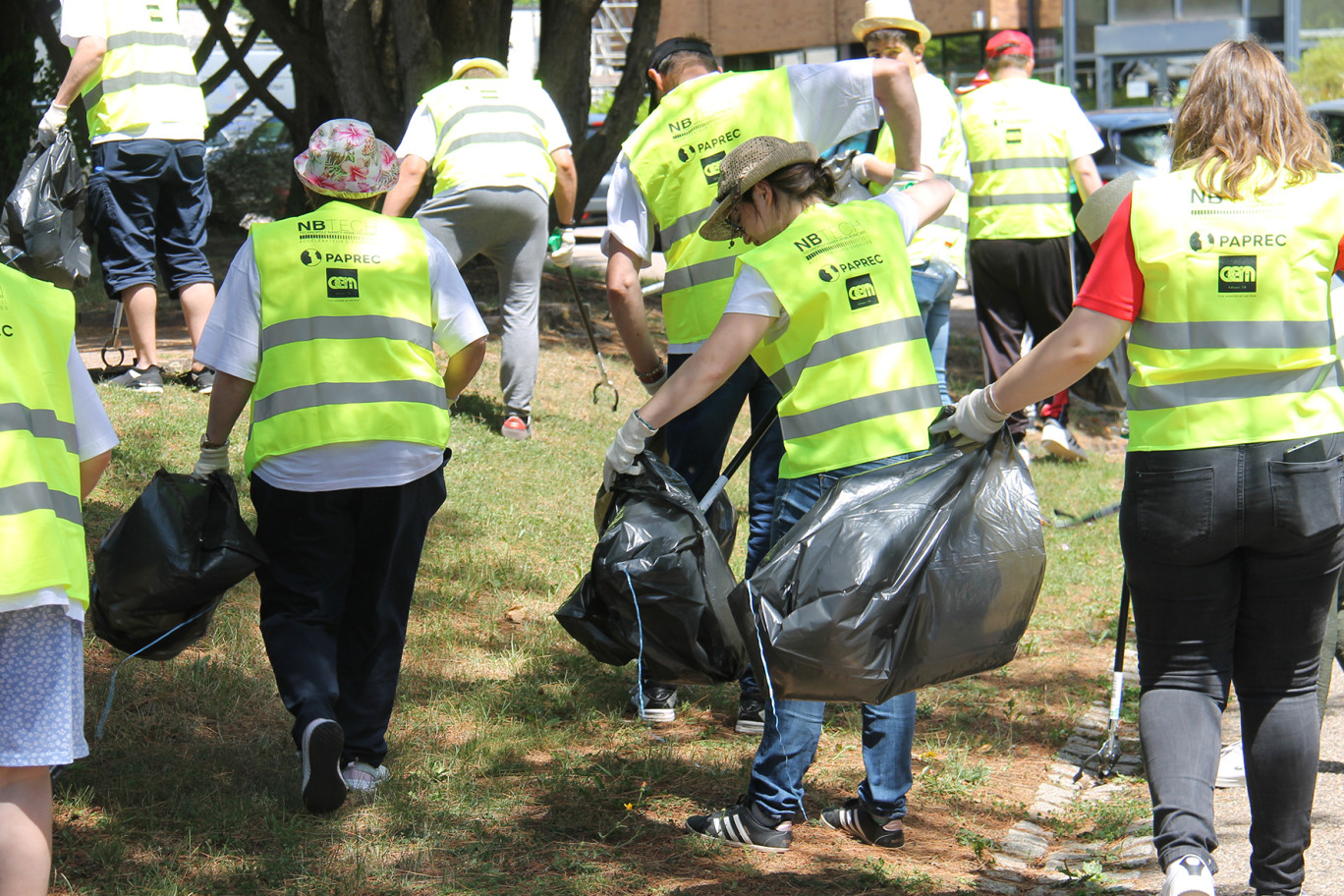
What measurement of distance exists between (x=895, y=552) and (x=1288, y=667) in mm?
842

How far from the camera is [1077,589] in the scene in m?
6.16

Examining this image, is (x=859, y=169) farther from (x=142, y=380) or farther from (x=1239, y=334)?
(x=142, y=380)

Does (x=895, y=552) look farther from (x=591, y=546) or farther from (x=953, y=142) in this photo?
(x=953, y=142)

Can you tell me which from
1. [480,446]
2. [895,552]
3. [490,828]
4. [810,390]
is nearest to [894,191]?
[810,390]

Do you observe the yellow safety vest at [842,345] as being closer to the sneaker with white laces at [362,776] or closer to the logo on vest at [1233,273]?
the logo on vest at [1233,273]

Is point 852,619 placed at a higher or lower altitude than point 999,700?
higher

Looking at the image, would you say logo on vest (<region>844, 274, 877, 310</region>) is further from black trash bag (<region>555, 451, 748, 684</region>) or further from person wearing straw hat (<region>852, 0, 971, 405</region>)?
person wearing straw hat (<region>852, 0, 971, 405</region>)

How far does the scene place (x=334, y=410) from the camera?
3.52 metres

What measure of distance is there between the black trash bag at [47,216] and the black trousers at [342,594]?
302 centimetres

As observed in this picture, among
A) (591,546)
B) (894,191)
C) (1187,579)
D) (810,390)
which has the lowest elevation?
(591,546)

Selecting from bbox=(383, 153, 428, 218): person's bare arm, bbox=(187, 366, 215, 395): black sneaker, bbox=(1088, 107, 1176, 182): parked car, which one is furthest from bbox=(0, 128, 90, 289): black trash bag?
bbox=(1088, 107, 1176, 182): parked car

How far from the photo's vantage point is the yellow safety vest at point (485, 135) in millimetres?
6629

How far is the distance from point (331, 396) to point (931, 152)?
362 cm

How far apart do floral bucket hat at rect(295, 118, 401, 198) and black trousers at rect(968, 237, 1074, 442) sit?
4622 millimetres
